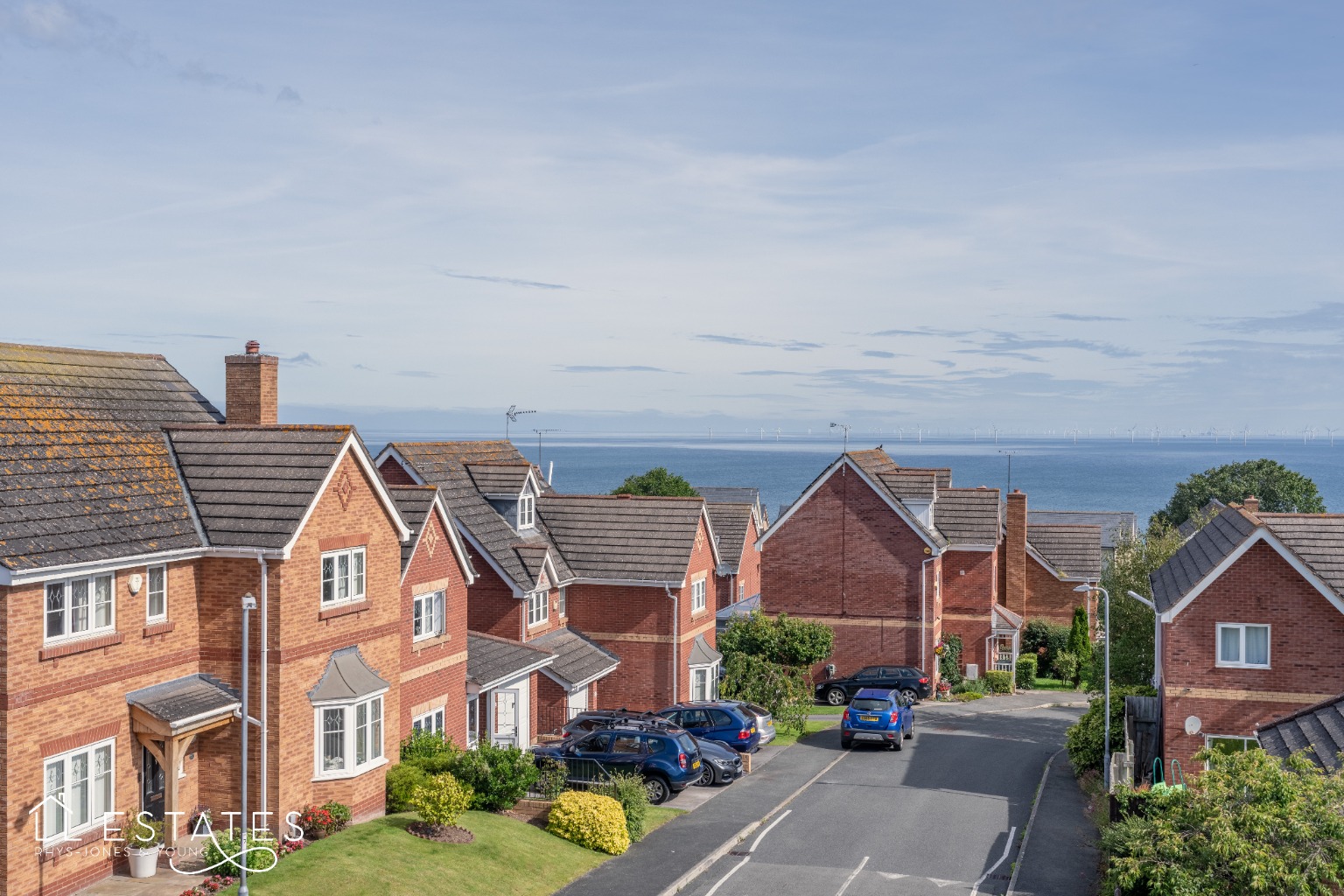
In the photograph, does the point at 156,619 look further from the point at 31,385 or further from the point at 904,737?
the point at 904,737

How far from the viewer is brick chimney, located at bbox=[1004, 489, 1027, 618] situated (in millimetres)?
63406

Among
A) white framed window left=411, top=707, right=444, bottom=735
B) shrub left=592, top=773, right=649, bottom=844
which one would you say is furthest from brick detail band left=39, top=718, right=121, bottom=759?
shrub left=592, top=773, right=649, bottom=844

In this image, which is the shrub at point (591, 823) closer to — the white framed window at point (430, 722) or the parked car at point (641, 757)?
the parked car at point (641, 757)

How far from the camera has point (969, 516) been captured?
58000 mm

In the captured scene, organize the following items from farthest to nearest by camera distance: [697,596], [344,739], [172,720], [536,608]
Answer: [697,596] < [536,608] < [344,739] < [172,720]

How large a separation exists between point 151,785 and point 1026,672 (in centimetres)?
4637

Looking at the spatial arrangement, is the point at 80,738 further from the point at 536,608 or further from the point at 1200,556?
the point at 1200,556

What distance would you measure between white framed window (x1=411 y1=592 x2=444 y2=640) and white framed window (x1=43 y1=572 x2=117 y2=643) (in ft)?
32.8

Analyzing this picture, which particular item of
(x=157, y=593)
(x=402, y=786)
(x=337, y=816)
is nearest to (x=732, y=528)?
(x=402, y=786)

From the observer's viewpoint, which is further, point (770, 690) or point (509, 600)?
point (770, 690)

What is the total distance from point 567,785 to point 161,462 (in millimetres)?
13121

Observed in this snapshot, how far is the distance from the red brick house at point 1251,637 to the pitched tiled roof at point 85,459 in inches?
1013

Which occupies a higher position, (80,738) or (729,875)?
(80,738)

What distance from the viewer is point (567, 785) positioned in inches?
1201
